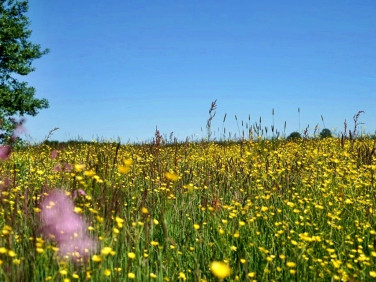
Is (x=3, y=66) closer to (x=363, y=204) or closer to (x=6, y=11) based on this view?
(x=6, y=11)

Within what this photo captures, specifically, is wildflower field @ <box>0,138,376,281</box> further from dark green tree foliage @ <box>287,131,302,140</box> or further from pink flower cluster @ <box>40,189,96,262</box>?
dark green tree foliage @ <box>287,131,302,140</box>

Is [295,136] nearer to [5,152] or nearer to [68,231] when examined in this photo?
[5,152]

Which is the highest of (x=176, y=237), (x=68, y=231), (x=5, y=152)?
(x=5, y=152)

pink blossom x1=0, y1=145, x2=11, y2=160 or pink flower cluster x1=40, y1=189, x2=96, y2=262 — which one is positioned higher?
pink blossom x1=0, y1=145, x2=11, y2=160

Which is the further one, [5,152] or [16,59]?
[16,59]

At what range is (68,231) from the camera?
8.95ft

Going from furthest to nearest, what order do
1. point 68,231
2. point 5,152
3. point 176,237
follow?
1. point 5,152
2. point 176,237
3. point 68,231

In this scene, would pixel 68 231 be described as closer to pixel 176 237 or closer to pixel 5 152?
pixel 176 237

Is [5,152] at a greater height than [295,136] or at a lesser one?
lesser

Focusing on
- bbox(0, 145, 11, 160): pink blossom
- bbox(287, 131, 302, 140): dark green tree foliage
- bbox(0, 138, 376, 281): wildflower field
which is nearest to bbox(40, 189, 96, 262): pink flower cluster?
bbox(0, 138, 376, 281): wildflower field

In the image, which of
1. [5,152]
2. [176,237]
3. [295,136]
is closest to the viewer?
[176,237]

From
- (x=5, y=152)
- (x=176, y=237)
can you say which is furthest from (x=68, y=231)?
(x=5, y=152)

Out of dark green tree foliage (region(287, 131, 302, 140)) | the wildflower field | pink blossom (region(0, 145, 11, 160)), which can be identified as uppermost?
dark green tree foliage (region(287, 131, 302, 140))

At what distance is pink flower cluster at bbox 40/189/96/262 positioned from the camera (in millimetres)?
2623
